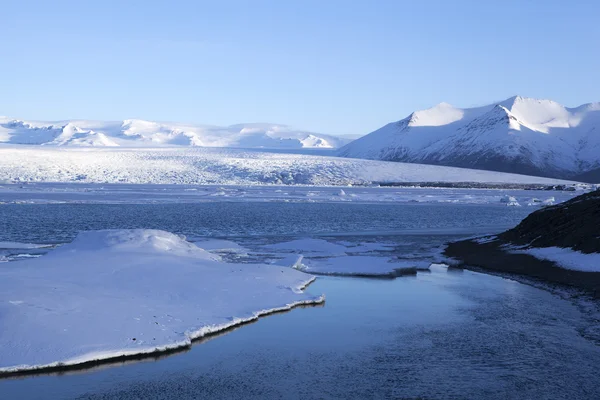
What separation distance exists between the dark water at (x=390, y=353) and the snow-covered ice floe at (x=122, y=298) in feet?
1.66

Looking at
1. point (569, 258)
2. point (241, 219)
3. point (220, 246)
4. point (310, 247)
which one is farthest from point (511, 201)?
point (569, 258)

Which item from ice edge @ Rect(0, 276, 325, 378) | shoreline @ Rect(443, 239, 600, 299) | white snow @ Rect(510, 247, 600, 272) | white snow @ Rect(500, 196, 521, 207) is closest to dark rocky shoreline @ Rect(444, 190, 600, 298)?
shoreline @ Rect(443, 239, 600, 299)

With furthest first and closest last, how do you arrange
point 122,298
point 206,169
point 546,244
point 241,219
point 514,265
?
point 206,169 < point 241,219 < point 546,244 < point 514,265 < point 122,298

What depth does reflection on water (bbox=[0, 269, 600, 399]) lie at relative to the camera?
10703 mm

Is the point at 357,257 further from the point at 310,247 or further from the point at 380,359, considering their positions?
the point at 380,359

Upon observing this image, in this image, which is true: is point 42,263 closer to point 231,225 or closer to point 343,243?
point 343,243

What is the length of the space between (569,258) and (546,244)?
9.68 feet

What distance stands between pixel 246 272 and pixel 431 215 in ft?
109

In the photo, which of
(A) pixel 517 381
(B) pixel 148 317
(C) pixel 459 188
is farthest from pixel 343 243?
(C) pixel 459 188

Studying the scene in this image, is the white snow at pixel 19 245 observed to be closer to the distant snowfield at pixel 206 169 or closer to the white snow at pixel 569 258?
the white snow at pixel 569 258

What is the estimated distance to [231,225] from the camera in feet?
129

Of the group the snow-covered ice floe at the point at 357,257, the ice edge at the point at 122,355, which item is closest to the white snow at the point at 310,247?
the snow-covered ice floe at the point at 357,257

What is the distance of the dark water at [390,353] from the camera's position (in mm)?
10719

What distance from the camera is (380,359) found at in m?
12.4
